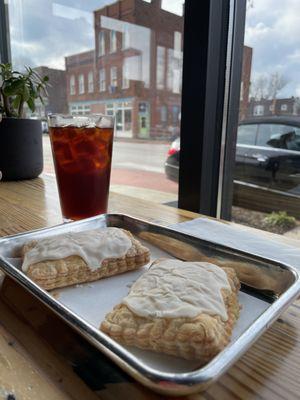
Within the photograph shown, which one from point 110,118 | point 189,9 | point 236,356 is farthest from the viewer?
point 189,9

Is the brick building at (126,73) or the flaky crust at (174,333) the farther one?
the brick building at (126,73)

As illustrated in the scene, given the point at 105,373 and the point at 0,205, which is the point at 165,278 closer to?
the point at 105,373

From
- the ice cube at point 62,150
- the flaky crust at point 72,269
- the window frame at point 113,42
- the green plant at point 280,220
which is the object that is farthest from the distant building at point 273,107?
the window frame at point 113,42

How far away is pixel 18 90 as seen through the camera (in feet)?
3.31

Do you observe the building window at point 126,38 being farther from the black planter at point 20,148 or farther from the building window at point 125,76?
the black planter at point 20,148

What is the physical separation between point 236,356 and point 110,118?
512 mm

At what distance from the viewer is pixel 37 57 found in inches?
76.4

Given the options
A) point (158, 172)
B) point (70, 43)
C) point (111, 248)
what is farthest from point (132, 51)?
point (111, 248)

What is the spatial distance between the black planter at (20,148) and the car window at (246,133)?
642 millimetres

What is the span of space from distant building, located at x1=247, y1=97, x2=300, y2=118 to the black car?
21 mm

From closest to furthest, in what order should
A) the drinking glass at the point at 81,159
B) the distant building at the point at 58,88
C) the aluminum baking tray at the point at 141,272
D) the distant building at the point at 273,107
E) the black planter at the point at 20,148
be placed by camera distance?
the aluminum baking tray at the point at 141,272, the drinking glass at the point at 81,159, the distant building at the point at 273,107, the black planter at the point at 20,148, the distant building at the point at 58,88

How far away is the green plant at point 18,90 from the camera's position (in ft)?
3.31

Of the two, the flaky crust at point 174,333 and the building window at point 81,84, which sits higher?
the building window at point 81,84

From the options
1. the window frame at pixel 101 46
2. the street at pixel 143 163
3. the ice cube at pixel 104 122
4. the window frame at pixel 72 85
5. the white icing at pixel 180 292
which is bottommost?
the street at pixel 143 163
